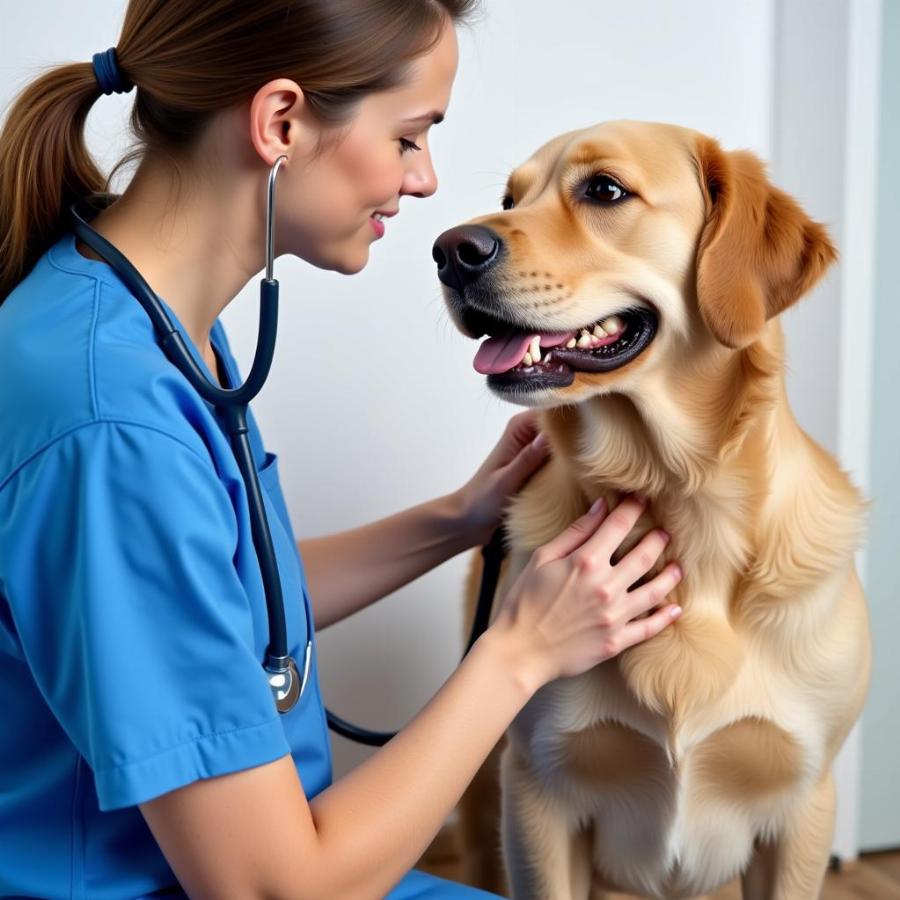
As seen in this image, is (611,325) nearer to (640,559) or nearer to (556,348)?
(556,348)

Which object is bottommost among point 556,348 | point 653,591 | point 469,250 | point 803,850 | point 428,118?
point 803,850

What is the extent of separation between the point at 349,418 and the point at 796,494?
0.94m

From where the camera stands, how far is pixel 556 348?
3.97ft

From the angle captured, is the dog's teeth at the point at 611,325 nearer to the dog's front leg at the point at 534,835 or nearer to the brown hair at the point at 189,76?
the brown hair at the point at 189,76

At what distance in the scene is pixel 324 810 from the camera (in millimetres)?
991

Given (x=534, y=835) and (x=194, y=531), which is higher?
(x=194, y=531)

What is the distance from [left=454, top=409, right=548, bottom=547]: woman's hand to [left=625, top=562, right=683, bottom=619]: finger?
0.94 ft

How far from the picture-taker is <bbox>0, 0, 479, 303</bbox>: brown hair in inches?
40.3

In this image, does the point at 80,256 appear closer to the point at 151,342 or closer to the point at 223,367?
the point at 151,342

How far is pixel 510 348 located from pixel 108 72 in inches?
20.3

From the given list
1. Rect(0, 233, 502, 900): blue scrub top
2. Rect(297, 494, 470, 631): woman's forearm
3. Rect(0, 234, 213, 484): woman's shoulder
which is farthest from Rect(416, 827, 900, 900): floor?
Rect(0, 234, 213, 484): woman's shoulder

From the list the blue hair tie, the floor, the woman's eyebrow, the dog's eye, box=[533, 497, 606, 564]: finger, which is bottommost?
the floor

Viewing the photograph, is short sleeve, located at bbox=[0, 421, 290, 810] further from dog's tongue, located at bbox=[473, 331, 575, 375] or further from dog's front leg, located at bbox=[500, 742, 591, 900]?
dog's front leg, located at bbox=[500, 742, 591, 900]

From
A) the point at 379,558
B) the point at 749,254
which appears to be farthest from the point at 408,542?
the point at 749,254
